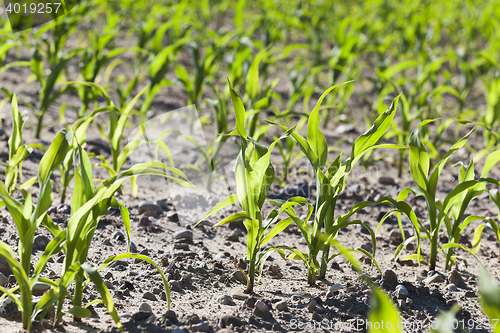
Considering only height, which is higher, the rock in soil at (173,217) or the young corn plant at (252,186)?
the rock in soil at (173,217)

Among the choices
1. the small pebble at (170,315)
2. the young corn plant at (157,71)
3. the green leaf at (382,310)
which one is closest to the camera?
the green leaf at (382,310)

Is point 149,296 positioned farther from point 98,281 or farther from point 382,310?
point 382,310

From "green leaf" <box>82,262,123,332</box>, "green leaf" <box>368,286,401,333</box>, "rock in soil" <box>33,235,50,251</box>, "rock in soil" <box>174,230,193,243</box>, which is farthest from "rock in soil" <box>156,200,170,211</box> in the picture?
"green leaf" <box>368,286,401,333</box>

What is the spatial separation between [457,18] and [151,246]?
910 cm

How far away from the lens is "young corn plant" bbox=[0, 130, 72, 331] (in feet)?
4.52

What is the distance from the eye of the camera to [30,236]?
55.7 inches

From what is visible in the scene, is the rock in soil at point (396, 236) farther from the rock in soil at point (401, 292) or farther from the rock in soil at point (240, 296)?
the rock in soil at point (240, 296)

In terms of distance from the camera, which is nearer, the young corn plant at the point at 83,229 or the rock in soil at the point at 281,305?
the young corn plant at the point at 83,229

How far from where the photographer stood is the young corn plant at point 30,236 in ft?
4.52

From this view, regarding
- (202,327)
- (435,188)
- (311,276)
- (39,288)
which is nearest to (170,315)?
(202,327)

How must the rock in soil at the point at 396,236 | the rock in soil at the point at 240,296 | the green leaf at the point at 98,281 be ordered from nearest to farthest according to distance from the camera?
1. the green leaf at the point at 98,281
2. the rock in soil at the point at 240,296
3. the rock in soil at the point at 396,236

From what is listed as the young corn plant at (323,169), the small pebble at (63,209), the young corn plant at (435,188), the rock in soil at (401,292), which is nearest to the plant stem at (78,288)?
the young corn plant at (323,169)

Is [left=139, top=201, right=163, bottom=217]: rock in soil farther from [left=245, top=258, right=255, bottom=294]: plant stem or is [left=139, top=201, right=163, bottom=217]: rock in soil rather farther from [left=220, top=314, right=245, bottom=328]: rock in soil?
[left=220, top=314, right=245, bottom=328]: rock in soil

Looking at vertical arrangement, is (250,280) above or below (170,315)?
above
